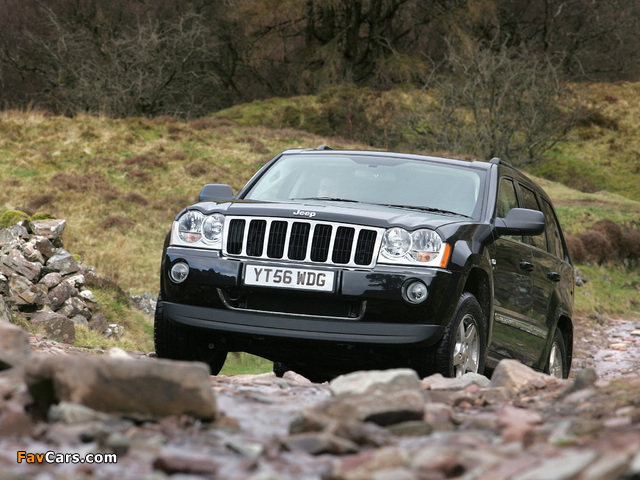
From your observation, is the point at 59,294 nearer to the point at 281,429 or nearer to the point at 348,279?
the point at 348,279

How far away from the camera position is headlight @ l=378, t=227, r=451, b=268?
5.22 m

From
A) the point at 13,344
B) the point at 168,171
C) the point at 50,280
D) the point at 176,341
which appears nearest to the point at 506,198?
the point at 176,341

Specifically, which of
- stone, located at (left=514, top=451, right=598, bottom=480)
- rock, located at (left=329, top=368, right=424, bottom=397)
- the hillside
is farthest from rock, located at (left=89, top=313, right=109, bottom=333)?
stone, located at (left=514, top=451, right=598, bottom=480)

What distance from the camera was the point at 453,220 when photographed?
5707 millimetres

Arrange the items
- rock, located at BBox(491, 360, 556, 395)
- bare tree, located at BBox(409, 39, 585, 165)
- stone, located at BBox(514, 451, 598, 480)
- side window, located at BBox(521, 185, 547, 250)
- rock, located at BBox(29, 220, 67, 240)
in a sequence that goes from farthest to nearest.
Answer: bare tree, located at BBox(409, 39, 585, 165)
rock, located at BBox(29, 220, 67, 240)
side window, located at BBox(521, 185, 547, 250)
rock, located at BBox(491, 360, 556, 395)
stone, located at BBox(514, 451, 598, 480)

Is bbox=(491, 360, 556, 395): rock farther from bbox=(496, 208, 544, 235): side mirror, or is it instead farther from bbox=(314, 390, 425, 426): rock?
bbox=(496, 208, 544, 235): side mirror

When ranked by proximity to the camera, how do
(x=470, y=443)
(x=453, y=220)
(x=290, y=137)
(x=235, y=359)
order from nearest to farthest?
(x=470, y=443) < (x=453, y=220) < (x=235, y=359) < (x=290, y=137)

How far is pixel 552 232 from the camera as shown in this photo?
26.4ft

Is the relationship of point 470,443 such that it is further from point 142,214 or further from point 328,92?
point 328,92

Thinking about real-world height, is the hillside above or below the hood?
below

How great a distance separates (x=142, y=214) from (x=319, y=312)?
14.7 metres

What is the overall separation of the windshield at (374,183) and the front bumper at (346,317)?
1.09 meters

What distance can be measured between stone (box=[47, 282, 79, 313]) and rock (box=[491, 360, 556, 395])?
20.4ft

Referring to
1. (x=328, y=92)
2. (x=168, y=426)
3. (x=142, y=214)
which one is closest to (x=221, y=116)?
(x=328, y=92)
